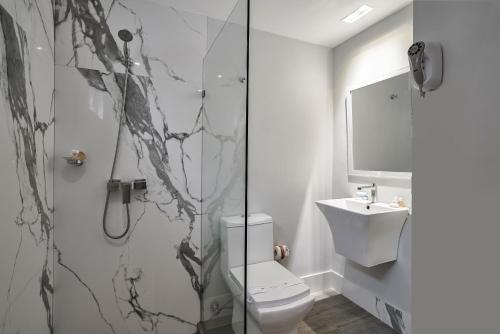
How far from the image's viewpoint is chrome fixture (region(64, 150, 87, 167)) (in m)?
1.47

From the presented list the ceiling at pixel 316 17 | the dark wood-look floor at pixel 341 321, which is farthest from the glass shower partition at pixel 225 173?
the dark wood-look floor at pixel 341 321

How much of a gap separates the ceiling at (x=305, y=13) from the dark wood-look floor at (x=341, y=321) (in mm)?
2282

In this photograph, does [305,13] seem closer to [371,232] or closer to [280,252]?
[371,232]

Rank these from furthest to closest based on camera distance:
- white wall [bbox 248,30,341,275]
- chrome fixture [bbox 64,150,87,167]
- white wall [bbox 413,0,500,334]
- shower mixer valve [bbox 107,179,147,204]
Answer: white wall [bbox 248,30,341,275] < shower mixer valve [bbox 107,179,147,204] < chrome fixture [bbox 64,150,87,167] < white wall [bbox 413,0,500,334]

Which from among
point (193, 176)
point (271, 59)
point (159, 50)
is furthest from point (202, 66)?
point (193, 176)

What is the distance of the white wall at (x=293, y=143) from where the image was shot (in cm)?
215

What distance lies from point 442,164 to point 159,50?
1808 mm

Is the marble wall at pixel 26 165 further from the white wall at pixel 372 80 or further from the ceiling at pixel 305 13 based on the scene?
the white wall at pixel 372 80

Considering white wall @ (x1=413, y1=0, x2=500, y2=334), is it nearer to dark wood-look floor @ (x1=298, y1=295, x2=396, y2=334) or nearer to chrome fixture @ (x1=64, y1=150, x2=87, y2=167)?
dark wood-look floor @ (x1=298, y1=295, x2=396, y2=334)

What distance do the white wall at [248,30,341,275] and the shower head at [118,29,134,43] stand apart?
0.96 m

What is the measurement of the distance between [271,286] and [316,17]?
2034mm

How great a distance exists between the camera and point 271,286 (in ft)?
4.85

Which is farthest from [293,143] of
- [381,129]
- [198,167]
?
[198,167]


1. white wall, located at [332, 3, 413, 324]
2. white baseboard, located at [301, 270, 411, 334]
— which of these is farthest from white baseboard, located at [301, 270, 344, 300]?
white wall, located at [332, 3, 413, 324]
